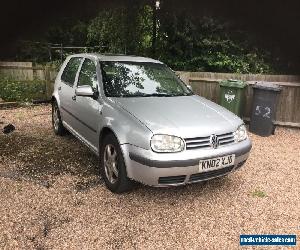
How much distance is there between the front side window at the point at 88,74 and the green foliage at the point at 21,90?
5.65 m

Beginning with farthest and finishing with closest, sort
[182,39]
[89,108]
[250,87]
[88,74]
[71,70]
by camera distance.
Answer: [182,39], [250,87], [71,70], [88,74], [89,108]

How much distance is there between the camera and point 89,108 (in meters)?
4.54

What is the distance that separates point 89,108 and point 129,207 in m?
1.53

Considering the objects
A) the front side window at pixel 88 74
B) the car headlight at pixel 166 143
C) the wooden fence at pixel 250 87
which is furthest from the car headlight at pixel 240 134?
the wooden fence at pixel 250 87

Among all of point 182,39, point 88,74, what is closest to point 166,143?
point 88,74

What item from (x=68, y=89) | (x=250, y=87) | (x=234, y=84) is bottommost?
(x=250, y=87)

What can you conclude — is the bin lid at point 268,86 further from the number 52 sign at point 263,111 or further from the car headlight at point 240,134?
the car headlight at point 240,134

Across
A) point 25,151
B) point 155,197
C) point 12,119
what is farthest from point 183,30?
point 155,197

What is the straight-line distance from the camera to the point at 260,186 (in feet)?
14.8

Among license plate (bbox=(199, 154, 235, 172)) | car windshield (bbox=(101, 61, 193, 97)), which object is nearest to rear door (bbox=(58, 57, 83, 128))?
car windshield (bbox=(101, 61, 193, 97))

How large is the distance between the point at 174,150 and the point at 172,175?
268mm

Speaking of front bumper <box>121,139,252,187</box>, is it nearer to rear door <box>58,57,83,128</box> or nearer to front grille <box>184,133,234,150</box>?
front grille <box>184,133,234,150</box>

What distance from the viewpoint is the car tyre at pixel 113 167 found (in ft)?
12.4

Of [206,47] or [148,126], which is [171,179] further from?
[206,47]
